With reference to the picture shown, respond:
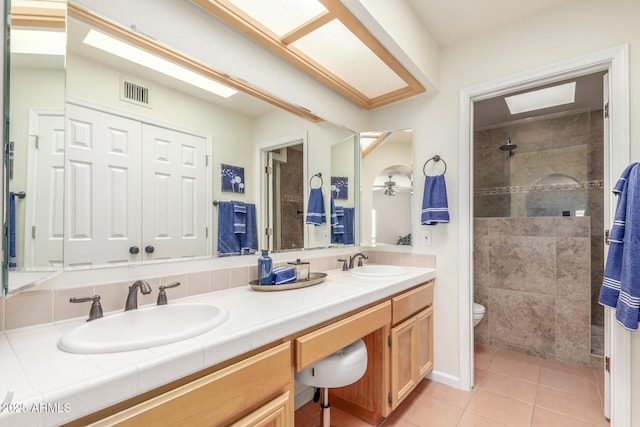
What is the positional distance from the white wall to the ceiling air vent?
1839mm

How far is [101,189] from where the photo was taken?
1.13m

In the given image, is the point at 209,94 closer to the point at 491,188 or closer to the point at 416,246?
the point at 416,246

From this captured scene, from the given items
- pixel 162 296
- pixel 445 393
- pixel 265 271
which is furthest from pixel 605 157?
pixel 162 296

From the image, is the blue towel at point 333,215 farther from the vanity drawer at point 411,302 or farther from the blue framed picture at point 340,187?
the vanity drawer at point 411,302

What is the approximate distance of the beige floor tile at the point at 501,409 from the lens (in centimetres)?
176

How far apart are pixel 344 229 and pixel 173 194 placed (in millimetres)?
1397

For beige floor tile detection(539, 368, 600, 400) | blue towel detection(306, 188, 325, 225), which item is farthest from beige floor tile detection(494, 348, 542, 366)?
blue towel detection(306, 188, 325, 225)

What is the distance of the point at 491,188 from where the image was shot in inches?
137

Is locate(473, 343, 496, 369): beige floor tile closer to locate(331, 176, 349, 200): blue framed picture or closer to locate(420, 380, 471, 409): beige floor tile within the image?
locate(420, 380, 471, 409): beige floor tile

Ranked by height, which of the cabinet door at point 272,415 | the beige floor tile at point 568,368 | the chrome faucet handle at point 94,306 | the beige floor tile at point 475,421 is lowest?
the beige floor tile at point 568,368

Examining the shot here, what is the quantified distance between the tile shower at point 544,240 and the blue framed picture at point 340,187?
5.24ft

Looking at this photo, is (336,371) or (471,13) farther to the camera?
(471,13)

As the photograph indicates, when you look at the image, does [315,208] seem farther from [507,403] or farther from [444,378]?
[507,403]

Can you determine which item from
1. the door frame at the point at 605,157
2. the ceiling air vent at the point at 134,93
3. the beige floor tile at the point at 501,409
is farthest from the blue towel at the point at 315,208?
the beige floor tile at the point at 501,409
